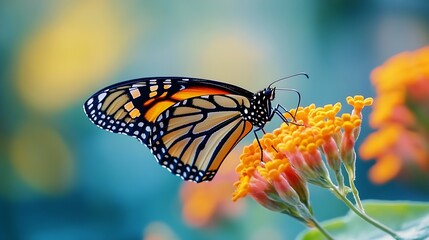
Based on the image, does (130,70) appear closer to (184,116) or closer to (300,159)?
(184,116)

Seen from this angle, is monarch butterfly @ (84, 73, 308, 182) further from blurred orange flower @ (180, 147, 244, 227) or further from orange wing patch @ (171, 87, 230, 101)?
blurred orange flower @ (180, 147, 244, 227)

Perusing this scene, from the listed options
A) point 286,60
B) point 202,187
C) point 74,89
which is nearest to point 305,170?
point 202,187

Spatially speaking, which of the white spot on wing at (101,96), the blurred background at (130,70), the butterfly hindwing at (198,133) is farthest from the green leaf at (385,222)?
the blurred background at (130,70)

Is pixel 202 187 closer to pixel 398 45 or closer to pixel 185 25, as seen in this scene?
pixel 185 25

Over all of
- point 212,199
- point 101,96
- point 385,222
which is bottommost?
point 212,199

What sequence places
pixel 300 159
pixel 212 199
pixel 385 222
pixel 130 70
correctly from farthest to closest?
pixel 130 70 → pixel 212 199 → pixel 385 222 → pixel 300 159

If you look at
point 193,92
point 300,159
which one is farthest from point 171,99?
point 300,159

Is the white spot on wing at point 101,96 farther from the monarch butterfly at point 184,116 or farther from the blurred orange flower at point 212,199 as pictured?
the blurred orange flower at point 212,199
